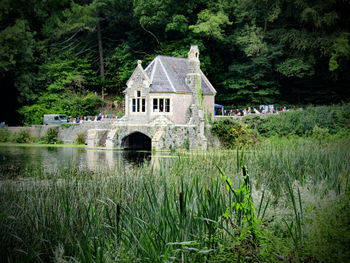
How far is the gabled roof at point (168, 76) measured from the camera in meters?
29.0

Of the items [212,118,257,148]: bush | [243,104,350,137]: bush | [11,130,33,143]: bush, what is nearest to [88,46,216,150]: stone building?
[212,118,257,148]: bush

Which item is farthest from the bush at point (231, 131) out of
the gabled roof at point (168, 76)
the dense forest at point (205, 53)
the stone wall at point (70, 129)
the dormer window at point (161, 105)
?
the stone wall at point (70, 129)

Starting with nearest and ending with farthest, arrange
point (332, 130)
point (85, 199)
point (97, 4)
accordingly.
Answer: point (85, 199), point (332, 130), point (97, 4)

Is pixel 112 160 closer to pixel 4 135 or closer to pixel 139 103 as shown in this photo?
pixel 139 103

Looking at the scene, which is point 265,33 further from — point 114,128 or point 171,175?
point 171,175

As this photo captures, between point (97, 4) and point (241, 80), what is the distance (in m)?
15.6

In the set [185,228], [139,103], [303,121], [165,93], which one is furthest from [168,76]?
[185,228]

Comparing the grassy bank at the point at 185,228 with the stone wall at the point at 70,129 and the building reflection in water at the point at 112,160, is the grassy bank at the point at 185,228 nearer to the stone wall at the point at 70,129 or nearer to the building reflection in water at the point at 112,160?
the building reflection in water at the point at 112,160

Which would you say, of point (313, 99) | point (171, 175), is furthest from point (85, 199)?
point (313, 99)

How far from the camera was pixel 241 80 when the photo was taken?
117 feet

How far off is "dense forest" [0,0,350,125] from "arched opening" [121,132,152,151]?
9.50 metres

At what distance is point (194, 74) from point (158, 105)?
4.07 meters

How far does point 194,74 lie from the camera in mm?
30438

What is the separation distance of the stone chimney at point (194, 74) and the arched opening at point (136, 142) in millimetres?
4837
